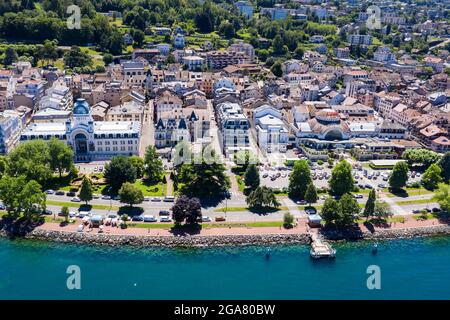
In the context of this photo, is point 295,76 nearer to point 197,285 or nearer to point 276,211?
point 276,211

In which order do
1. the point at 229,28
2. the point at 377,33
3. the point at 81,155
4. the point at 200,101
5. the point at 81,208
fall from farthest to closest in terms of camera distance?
the point at 377,33 < the point at 229,28 < the point at 200,101 < the point at 81,155 < the point at 81,208

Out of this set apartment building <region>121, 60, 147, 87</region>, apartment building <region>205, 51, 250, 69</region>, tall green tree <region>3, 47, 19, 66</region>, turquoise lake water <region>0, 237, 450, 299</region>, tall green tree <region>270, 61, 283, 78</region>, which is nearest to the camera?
turquoise lake water <region>0, 237, 450, 299</region>

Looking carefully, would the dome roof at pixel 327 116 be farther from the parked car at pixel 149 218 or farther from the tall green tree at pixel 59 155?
the tall green tree at pixel 59 155

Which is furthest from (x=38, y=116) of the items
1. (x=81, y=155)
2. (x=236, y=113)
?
(x=236, y=113)

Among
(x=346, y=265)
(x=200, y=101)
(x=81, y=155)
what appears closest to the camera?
(x=346, y=265)

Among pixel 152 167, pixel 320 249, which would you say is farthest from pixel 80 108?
pixel 320 249

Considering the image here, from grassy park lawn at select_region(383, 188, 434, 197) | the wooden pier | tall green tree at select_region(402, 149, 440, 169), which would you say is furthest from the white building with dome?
tall green tree at select_region(402, 149, 440, 169)

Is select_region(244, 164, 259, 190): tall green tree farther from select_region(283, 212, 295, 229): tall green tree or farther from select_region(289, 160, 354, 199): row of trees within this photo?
select_region(283, 212, 295, 229): tall green tree

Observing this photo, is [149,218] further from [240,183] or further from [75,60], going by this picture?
[75,60]
